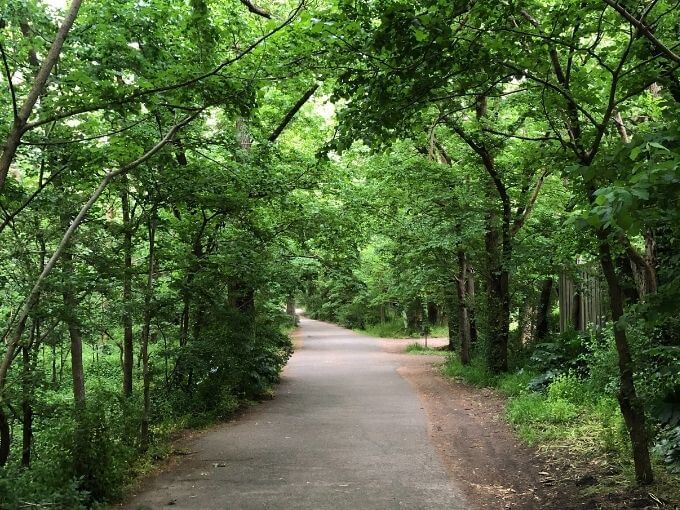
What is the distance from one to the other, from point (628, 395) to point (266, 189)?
20.1 ft

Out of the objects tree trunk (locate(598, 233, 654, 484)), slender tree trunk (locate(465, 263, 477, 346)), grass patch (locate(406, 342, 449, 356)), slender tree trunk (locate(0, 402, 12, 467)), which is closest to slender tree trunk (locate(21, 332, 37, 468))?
slender tree trunk (locate(0, 402, 12, 467))

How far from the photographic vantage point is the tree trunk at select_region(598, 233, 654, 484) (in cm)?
494

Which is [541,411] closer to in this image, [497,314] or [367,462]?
[367,462]

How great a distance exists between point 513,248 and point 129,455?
8.79 metres

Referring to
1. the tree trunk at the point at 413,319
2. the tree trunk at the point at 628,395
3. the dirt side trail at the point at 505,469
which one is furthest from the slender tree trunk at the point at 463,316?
the tree trunk at the point at 413,319

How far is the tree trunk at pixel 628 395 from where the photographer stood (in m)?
4.94

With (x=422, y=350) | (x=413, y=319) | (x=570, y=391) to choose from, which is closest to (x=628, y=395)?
(x=570, y=391)

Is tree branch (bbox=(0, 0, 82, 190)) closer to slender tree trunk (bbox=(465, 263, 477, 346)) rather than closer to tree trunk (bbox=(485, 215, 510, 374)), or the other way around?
tree trunk (bbox=(485, 215, 510, 374))

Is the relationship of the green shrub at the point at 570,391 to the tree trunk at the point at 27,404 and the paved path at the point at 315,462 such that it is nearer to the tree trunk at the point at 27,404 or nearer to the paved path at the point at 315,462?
the paved path at the point at 315,462

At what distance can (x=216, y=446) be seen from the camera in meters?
7.86

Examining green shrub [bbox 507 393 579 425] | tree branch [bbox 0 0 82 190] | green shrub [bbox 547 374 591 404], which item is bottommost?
green shrub [bbox 507 393 579 425]

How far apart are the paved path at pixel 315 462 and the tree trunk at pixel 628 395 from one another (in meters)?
1.83

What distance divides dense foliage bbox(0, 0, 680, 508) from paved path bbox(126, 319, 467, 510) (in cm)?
74

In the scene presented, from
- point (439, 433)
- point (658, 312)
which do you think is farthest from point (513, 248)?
point (658, 312)
